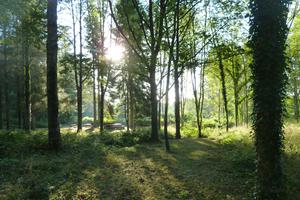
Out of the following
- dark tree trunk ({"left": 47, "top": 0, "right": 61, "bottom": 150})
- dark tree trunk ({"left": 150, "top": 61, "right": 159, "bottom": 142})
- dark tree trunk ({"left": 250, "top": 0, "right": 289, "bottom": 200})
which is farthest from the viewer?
dark tree trunk ({"left": 150, "top": 61, "right": 159, "bottom": 142})

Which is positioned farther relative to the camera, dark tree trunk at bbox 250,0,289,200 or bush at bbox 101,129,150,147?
bush at bbox 101,129,150,147

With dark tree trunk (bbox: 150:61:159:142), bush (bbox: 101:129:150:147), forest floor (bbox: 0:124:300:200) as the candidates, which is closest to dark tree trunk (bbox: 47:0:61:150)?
forest floor (bbox: 0:124:300:200)

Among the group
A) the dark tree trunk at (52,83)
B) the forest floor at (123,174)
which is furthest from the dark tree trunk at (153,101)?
the dark tree trunk at (52,83)

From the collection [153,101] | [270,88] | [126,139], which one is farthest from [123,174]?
[126,139]

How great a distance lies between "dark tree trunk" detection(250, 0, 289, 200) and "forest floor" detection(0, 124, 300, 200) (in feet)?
2.09

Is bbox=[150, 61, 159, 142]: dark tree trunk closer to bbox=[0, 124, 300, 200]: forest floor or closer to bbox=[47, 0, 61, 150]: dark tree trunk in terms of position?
bbox=[0, 124, 300, 200]: forest floor

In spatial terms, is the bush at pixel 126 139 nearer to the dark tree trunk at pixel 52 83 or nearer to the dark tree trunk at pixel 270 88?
the dark tree trunk at pixel 52 83

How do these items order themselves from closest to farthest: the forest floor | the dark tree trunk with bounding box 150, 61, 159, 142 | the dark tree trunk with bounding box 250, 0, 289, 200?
the dark tree trunk with bounding box 250, 0, 289, 200, the forest floor, the dark tree trunk with bounding box 150, 61, 159, 142

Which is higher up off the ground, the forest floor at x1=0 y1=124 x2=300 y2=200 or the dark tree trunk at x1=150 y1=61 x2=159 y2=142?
the dark tree trunk at x1=150 y1=61 x2=159 y2=142

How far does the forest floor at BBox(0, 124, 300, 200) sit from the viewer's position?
212 inches

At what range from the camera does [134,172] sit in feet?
23.5

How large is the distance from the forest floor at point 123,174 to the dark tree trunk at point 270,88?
638 millimetres

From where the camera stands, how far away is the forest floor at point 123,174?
5.38 meters

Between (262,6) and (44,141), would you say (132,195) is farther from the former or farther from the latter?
(44,141)
